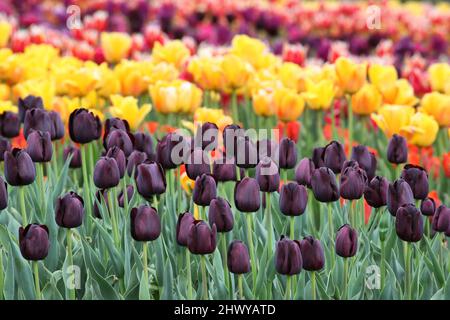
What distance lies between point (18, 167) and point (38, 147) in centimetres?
22

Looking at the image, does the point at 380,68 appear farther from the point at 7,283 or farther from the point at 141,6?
the point at 141,6

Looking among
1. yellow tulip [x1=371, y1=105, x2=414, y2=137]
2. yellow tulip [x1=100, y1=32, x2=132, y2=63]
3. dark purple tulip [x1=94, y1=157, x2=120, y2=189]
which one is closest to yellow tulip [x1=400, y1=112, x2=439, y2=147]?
yellow tulip [x1=371, y1=105, x2=414, y2=137]

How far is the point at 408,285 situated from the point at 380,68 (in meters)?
1.90

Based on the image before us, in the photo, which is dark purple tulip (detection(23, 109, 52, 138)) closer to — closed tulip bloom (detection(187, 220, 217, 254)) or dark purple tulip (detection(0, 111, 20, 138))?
dark purple tulip (detection(0, 111, 20, 138))

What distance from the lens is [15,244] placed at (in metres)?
2.70

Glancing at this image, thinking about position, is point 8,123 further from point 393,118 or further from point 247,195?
point 393,118

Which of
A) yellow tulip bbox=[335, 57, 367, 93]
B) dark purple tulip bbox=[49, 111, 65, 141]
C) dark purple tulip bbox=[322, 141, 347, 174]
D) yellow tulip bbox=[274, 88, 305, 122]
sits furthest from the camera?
yellow tulip bbox=[335, 57, 367, 93]

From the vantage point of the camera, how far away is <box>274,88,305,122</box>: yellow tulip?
3955 mm

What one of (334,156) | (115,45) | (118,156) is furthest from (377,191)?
(115,45)

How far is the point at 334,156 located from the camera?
2.98 meters

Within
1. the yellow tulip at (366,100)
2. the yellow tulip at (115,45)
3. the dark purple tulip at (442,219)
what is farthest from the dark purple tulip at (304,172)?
the yellow tulip at (115,45)

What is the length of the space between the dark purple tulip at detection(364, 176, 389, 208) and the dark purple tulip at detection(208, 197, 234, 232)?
0.52m

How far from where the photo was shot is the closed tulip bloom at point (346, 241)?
2523mm
